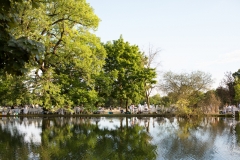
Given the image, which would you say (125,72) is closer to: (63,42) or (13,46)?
(63,42)

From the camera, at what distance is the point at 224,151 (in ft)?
38.1

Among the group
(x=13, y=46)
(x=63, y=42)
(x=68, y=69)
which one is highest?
(x=63, y=42)

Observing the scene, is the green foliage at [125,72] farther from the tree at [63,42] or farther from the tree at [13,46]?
the tree at [13,46]

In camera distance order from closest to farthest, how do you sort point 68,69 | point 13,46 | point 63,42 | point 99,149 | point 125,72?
point 13,46, point 99,149, point 63,42, point 68,69, point 125,72

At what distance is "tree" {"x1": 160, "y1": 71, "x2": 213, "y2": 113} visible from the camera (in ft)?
119

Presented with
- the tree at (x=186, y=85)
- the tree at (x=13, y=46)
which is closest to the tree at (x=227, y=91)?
the tree at (x=186, y=85)

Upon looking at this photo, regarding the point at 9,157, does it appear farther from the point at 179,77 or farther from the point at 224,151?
the point at 179,77

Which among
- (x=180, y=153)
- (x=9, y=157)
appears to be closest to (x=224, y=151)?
(x=180, y=153)

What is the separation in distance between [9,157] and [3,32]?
7895 mm

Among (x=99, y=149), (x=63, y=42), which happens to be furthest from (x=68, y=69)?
(x=99, y=149)

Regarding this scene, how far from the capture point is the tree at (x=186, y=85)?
36.4 meters

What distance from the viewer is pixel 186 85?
3994 cm

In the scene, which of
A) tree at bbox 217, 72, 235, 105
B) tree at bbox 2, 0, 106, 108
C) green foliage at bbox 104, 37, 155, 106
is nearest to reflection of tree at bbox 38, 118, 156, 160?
tree at bbox 2, 0, 106, 108

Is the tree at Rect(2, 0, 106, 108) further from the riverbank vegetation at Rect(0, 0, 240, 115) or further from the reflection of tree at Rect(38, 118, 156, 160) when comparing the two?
the reflection of tree at Rect(38, 118, 156, 160)
